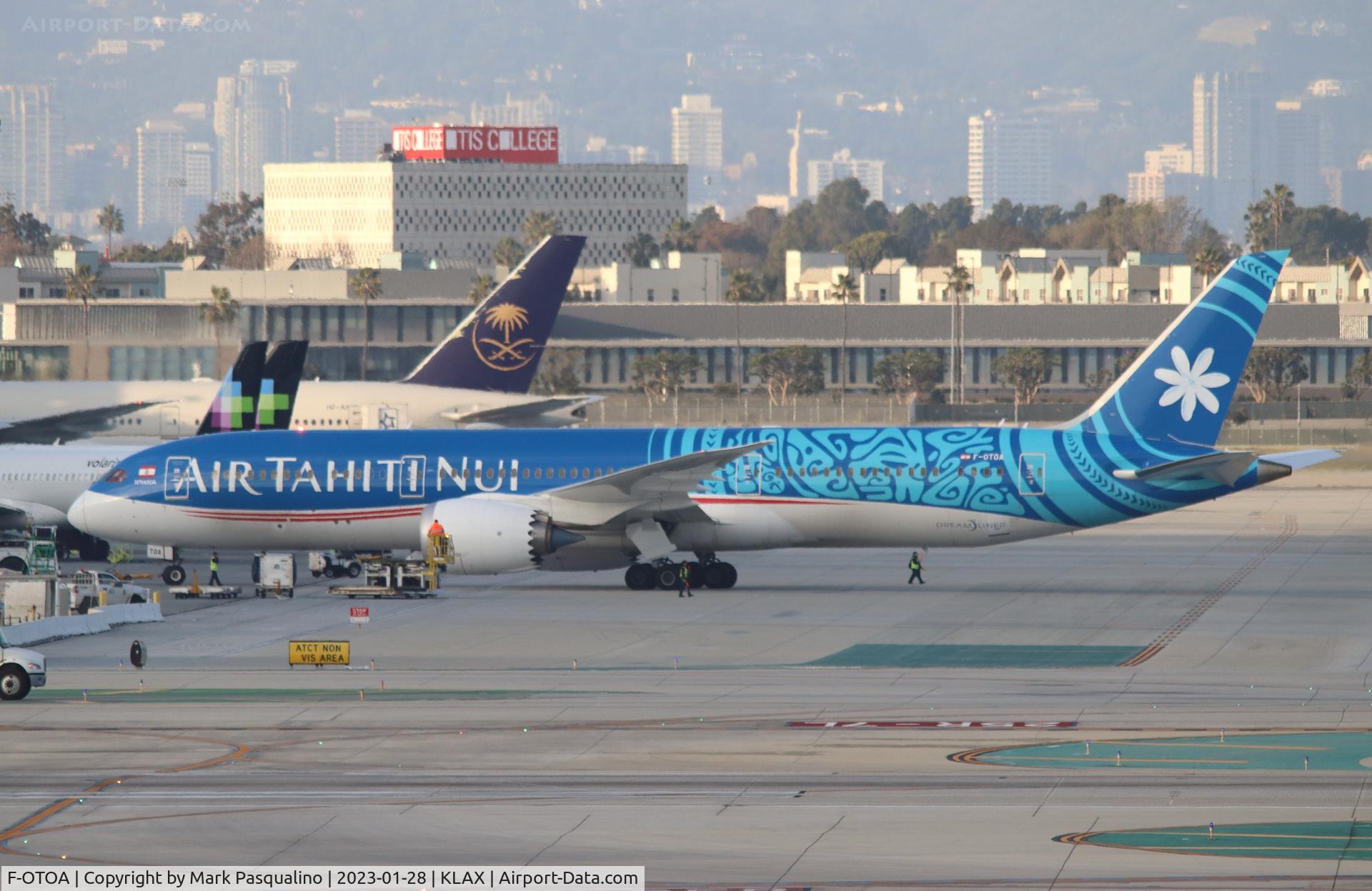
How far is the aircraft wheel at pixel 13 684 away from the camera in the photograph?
99.0ft

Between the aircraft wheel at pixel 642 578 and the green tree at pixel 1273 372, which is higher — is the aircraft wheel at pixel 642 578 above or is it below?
below

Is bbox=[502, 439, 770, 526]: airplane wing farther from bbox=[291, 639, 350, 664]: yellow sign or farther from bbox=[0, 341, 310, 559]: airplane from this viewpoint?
bbox=[0, 341, 310, 559]: airplane

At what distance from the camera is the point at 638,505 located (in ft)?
153

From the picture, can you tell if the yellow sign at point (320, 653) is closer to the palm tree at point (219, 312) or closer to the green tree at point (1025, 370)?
the palm tree at point (219, 312)

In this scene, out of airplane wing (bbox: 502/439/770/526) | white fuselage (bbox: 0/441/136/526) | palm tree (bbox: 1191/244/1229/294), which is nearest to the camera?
airplane wing (bbox: 502/439/770/526)

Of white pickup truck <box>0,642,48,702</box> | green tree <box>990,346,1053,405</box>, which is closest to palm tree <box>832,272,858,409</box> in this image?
green tree <box>990,346,1053,405</box>

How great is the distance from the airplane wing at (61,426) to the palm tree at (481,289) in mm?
68194

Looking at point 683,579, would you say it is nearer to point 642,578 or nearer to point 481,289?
point 642,578

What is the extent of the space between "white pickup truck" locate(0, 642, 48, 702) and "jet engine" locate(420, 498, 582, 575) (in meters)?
16.4

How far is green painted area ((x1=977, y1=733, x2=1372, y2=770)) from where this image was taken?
2483 cm

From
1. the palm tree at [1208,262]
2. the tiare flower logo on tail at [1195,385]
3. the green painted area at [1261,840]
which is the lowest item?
the green painted area at [1261,840]

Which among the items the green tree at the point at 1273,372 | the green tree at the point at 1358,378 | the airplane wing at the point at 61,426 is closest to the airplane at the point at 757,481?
the airplane wing at the point at 61,426

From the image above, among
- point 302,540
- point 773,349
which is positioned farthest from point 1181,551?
point 773,349

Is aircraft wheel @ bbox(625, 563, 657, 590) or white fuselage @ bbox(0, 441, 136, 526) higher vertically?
white fuselage @ bbox(0, 441, 136, 526)
